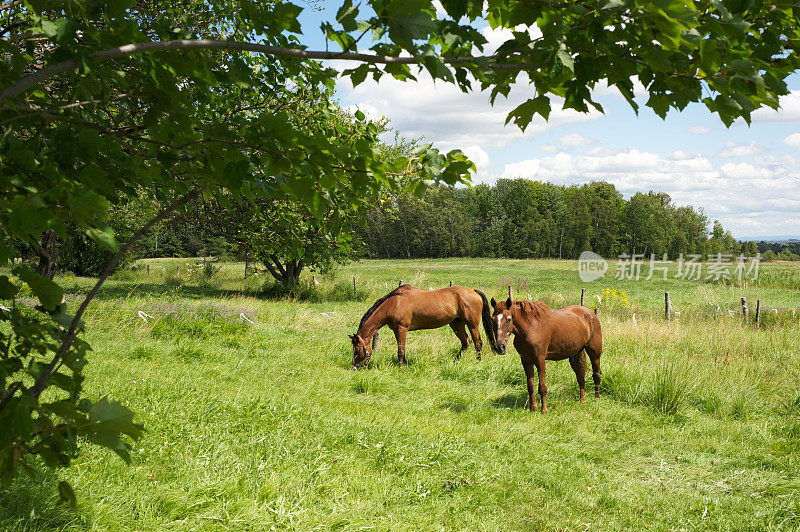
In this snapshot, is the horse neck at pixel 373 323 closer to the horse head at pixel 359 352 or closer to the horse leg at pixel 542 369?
→ the horse head at pixel 359 352

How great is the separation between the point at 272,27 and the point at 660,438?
6.58 m

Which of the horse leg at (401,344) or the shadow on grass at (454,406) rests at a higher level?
the horse leg at (401,344)

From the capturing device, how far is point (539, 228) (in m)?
89.4

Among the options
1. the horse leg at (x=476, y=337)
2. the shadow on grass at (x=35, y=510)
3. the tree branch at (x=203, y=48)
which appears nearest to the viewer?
the tree branch at (x=203, y=48)

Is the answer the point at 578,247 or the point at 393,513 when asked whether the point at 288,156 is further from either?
the point at 578,247

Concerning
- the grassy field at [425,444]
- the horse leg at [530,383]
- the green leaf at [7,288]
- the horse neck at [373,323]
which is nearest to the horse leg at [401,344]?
the grassy field at [425,444]

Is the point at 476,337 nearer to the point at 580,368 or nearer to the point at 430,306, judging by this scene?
the point at 430,306

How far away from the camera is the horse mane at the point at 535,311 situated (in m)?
7.07

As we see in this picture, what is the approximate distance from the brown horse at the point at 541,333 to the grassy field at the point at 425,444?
0.71m

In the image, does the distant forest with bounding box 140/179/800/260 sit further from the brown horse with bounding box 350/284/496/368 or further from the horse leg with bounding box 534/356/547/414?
the horse leg with bounding box 534/356/547/414

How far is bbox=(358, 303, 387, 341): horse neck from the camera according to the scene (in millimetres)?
9492

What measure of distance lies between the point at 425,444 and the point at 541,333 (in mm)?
2570

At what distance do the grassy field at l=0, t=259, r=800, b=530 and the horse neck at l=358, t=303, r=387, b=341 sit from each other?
0.60 metres

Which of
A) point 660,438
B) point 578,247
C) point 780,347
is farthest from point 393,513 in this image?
point 578,247
